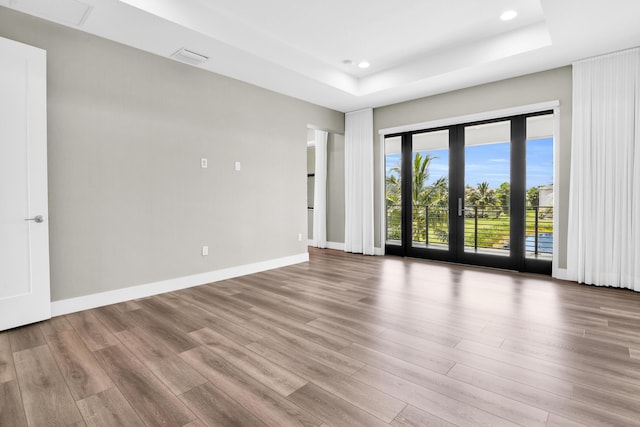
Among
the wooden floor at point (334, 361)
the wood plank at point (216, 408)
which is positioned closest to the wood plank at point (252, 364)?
the wooden floor at point (334, 361)

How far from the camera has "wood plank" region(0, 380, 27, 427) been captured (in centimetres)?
163

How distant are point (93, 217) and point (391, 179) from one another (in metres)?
4.77

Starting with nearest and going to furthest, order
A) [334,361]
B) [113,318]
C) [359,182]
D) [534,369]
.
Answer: [534,369] < [334,361] < [113,318] < [359,182]

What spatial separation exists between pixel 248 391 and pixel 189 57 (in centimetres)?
362

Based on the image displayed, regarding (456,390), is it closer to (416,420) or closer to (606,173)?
(416,420)

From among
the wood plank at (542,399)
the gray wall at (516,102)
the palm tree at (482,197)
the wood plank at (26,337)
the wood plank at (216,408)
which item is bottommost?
the wood plank at (216,408)

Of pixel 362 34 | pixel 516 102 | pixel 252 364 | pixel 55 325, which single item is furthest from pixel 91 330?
pixel 516 102

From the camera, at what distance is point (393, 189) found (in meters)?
6.23

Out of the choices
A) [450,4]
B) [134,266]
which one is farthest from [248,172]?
[450,4]

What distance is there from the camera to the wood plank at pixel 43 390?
1663mm

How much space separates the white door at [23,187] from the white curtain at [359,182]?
15.6 ft

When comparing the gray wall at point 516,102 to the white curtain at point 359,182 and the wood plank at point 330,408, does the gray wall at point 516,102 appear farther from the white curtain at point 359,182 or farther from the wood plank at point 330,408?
the wood plank at point 330,408

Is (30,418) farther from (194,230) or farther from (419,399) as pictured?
(194,230)

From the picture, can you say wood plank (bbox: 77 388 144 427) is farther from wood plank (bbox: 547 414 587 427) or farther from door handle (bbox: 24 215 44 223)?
wood plank (bbox: 547 414 587 427)
